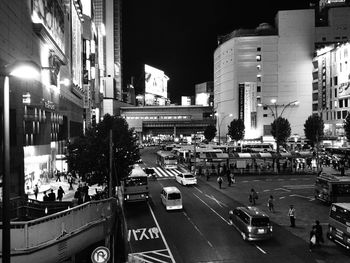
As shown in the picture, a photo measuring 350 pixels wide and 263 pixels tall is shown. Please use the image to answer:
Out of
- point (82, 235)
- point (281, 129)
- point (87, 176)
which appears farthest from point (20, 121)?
point (281, 129)

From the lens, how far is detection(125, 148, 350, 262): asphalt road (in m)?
Result: 15.4

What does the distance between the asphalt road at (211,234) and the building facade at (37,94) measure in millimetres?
9231

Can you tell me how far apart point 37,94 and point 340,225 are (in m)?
25.5

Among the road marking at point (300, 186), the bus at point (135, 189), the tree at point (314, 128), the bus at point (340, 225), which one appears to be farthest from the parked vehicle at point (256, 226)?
the tree at point (314, 128)

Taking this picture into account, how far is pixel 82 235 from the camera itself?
14125 millimetres

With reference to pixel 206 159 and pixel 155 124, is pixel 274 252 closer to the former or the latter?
pixel 206 159

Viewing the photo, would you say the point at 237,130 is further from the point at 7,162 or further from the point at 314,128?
the point at 7,162

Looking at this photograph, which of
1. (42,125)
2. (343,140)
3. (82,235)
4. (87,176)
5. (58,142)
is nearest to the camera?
(82,235)

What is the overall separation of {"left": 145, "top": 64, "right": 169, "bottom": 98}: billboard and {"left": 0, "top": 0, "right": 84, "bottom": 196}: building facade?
9293 centimetres

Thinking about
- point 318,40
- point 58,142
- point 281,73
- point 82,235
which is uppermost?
point 318,40

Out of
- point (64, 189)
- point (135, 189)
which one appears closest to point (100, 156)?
point (135, 189)

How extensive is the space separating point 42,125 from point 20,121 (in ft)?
27.4

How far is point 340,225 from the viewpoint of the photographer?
16.2 metres

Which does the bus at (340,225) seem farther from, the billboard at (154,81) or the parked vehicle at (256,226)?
the billboard at (154,81)
